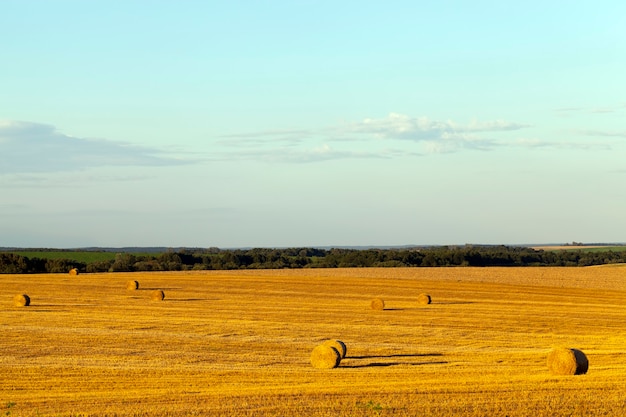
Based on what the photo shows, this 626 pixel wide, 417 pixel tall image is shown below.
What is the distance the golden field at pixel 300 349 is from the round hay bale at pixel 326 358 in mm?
264

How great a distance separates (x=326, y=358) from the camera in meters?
22.0

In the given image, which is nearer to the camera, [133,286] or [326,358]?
[326,358]

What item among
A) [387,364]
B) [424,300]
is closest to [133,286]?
[424,300]

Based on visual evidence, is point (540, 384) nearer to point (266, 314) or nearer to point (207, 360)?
point (207, 360)

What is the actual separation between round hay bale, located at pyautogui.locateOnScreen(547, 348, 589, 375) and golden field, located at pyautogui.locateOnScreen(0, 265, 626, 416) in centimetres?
31

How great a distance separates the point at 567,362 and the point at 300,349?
8.40m

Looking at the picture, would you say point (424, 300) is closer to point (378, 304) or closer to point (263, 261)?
point (378, 304)

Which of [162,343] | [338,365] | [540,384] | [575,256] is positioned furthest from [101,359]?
[575,256]

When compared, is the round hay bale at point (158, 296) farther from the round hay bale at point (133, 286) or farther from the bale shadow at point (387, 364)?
the bale shadow at point (387, 364)

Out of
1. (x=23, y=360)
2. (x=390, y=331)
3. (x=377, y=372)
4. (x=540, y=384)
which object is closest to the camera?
(x=540, y=384)

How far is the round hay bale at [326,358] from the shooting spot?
22.0m

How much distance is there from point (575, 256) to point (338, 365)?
287 feet

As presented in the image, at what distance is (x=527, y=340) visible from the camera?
2962 centimetres

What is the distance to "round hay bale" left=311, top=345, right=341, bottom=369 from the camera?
2197 centimetres
